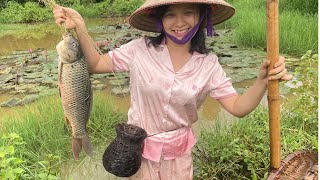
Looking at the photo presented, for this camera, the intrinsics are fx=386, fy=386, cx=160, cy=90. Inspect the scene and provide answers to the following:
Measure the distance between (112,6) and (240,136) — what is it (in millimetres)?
15622

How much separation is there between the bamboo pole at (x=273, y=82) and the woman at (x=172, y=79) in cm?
8

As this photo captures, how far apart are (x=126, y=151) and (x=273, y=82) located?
35.2 inches

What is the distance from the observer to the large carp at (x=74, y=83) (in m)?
1.84

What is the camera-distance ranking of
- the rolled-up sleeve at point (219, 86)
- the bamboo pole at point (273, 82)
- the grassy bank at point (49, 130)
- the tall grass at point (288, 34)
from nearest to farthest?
the bamboo pole at point (273, 82), the rolled-up sleeve at point (219, 86), the grassy bank at point (49, 130), the tall grass at point (288, 34)

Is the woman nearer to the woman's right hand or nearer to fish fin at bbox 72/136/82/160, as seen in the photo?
the woman's right hand

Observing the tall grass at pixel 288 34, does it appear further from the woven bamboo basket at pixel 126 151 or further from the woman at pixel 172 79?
the woven bamboo basket at pixel 126 151

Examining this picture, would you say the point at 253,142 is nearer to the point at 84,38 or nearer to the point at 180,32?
the point at 180,32

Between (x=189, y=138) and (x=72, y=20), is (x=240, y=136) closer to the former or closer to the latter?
(x=189, y=138)

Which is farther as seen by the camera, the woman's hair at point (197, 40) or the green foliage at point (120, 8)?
the green foliage at point (120, 8)

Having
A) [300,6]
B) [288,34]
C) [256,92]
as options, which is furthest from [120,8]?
[256,92]

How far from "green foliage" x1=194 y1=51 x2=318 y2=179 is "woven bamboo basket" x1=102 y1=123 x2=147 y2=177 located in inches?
38.9

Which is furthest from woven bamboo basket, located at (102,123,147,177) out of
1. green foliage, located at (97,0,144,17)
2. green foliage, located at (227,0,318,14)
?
green foliage, located at (97,0,144,17)

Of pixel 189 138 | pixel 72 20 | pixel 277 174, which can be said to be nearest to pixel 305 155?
pixel 277 174

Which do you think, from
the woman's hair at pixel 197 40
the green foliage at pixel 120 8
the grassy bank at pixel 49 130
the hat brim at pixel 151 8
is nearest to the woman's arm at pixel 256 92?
the woman's hair at pixel 197 40
